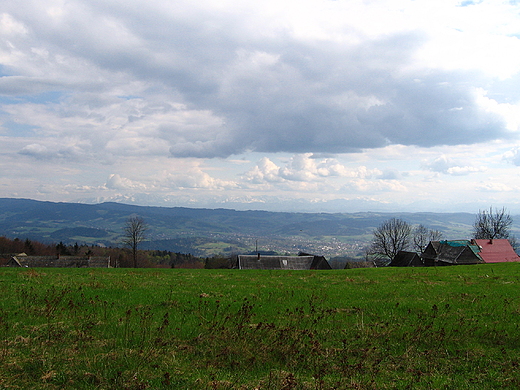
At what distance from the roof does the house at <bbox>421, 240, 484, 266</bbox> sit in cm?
2388

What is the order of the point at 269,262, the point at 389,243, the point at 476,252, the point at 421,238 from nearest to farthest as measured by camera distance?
the point at 476,252 → the point at 269,262 → the point at 389,243 → the point at 421,238

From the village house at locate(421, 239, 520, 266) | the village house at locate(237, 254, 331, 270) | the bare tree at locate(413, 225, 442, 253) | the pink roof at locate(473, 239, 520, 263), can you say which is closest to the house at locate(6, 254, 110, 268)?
the village house at locate(237, 254, 331, 270)

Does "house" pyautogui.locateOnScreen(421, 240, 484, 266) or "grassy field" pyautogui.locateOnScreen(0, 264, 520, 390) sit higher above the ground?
"grassy field" pyautogui.locateOnScreen(0, 264, 520, 390)

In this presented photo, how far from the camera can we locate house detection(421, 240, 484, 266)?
61.4m

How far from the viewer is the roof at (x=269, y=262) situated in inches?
2753

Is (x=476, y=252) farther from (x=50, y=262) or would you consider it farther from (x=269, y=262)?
(x=50, y=262)

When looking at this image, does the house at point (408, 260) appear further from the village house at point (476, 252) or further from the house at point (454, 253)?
the village house at point (476, 252)

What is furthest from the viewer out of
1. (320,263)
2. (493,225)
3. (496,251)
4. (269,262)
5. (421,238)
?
(421,238)

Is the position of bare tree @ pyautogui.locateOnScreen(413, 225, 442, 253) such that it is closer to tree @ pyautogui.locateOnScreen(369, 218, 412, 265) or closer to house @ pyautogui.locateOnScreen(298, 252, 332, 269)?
tree @ pyautogui.locateOnScreen(369, 218, 412, 265)

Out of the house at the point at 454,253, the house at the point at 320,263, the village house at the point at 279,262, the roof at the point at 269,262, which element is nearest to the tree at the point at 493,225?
the house at the point at 454,253

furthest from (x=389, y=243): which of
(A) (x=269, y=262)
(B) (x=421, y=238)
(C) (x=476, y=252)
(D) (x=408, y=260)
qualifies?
(A) (x=269, y=262)

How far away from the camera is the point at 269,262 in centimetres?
7081

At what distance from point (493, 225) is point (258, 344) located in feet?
310

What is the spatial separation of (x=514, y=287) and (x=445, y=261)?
52283 mm
